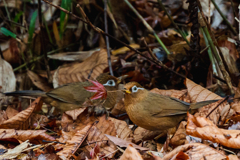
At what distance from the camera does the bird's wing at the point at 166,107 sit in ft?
12.0

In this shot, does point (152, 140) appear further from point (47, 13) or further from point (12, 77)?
point (47, 13)

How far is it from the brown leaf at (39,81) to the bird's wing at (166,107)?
7.86 feet

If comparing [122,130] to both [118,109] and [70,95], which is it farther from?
[70,95]

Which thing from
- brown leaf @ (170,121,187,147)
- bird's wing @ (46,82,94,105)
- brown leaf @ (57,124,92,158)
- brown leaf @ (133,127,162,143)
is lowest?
brown leaf @ (133,127,162,143)

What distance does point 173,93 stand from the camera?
4.35 meters

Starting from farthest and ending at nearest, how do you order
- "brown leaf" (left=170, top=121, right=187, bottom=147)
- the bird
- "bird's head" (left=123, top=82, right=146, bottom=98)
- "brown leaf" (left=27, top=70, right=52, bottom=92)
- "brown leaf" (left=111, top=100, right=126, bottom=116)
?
"brown leaf" (left=27, top=70, right=52, bottom=92), the bird, "brown leaf" (left=111, top=100, right=126, bottom=116), "bird's head" (left=123, top=82, right=146, bottom=98), "brown leaf" (left=170, top=121, right=187, bottom=147)

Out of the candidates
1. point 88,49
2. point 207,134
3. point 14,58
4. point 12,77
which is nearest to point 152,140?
point 207,134

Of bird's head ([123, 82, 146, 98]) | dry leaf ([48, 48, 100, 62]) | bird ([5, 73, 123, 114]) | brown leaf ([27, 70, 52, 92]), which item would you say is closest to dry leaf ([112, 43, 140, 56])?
dry leaf ([48, 48, 100, 62])

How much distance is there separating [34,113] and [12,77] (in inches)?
53.5

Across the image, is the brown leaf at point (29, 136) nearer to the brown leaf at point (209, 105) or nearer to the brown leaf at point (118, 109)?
the brown leaf at point (118, 109)

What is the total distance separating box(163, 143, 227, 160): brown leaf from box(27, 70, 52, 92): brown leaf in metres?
3.46

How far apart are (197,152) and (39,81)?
379 cm

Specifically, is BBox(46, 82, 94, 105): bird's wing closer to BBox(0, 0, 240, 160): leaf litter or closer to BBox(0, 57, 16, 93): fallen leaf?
BBox(0, 0, 240, 160): leaf litter

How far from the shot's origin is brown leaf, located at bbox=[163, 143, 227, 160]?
250 cm
